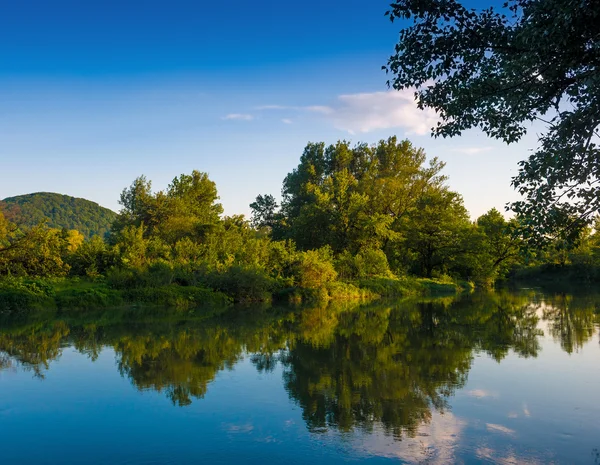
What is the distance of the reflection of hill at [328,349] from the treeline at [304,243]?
384 centimetres

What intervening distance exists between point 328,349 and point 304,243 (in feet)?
104

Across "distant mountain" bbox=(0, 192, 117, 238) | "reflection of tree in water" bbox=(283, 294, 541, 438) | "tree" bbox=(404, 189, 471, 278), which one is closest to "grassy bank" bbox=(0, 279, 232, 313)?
"reflection of tree in water" bbox=(283, 294, 541, 438)

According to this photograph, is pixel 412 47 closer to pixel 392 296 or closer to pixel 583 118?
pixel 583 118

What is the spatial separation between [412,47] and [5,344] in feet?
45.4

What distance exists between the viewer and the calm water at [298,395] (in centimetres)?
658

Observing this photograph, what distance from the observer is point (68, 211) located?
143 m

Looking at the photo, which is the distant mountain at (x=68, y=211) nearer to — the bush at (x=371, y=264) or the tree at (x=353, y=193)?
the tree at (x=353, y=193)

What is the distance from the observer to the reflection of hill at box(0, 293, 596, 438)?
8.84 m

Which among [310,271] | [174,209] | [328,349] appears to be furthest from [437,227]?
[328,349]

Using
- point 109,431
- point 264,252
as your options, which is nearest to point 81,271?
point 264,252

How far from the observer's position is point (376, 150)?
53500 millimetres

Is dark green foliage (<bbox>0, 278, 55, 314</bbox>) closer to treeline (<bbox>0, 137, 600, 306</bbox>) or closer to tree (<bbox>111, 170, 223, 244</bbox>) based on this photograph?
treeline (<bbox>0, 137, 600, 306</bbox>)

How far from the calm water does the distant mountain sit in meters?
121

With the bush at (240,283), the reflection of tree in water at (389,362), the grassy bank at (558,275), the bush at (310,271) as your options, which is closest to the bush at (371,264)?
the bush at (310,271)
